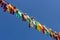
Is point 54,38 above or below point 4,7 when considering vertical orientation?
below

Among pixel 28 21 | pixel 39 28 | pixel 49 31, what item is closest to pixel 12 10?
pixel 28 21

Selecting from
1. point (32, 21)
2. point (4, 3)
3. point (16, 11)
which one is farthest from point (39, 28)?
point (4, 3)

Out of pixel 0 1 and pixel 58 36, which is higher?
pixel 0 1

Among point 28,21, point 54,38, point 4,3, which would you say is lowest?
point 54,38

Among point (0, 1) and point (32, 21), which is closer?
point (0, 1)

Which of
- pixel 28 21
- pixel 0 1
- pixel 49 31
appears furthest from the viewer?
pixel 49 31

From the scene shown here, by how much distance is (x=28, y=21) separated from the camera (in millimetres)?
6395

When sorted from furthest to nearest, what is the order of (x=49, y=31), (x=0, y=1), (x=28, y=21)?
1. (x=49, y=31)
2. (x=28, y=21)
3. (x=0, y=1)

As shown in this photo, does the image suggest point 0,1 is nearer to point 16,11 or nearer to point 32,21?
point 16,11

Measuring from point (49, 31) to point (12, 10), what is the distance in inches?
62.5

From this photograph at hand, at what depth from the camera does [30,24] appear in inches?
255

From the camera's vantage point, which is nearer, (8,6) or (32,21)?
(8,6)

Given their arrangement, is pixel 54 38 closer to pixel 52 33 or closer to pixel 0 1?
pixel 52 33

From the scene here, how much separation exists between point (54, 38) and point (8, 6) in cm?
201
